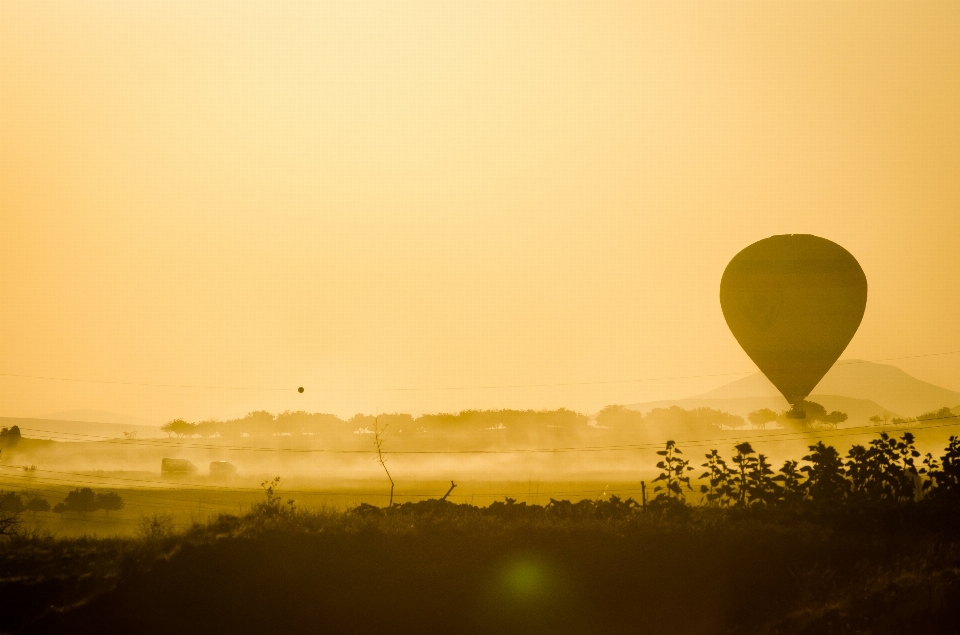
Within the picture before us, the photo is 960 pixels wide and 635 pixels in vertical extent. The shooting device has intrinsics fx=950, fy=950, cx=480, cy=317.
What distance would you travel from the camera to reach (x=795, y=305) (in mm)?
53031

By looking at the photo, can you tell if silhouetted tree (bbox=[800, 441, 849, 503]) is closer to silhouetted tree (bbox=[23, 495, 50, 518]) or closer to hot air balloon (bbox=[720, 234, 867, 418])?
hot air balloon (bbox=[720, 234, 867, 418])

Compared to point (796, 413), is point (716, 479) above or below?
below

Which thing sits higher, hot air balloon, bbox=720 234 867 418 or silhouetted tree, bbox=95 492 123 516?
hot air balloon, bbox=720 234 867 418

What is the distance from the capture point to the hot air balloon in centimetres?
5306

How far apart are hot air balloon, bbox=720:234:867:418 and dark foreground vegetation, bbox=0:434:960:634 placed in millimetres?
26780

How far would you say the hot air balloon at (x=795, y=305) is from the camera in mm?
53062

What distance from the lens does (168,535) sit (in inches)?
1203

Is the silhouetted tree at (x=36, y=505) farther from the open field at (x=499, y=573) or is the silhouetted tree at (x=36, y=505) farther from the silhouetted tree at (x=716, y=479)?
the silhouetted tree at (x=716, y=479)

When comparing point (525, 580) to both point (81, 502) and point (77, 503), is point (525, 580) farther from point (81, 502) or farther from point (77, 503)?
point (81, 502)

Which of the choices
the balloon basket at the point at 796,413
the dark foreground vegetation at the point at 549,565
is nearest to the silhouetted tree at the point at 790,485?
the dark foreground vegetation at the point at 549,565

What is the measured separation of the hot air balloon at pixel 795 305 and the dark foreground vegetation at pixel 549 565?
2678 centimetres

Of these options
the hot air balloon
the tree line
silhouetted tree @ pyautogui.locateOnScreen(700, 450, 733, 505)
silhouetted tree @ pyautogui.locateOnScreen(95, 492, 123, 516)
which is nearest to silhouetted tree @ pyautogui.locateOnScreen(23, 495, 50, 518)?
the tree line

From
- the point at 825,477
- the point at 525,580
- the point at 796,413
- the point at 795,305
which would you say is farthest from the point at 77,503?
the point at 825,477

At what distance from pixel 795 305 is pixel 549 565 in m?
32.6
